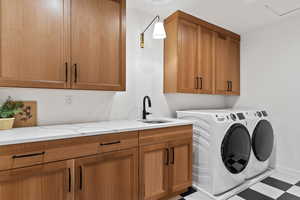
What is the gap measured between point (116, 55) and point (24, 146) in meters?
1.11

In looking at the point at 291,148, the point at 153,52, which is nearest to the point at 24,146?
the point at 153,52

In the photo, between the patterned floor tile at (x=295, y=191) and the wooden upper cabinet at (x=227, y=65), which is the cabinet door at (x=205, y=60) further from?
the patterned floor tile at (x=295, y=191)

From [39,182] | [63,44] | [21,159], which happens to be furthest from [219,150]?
[63,44]

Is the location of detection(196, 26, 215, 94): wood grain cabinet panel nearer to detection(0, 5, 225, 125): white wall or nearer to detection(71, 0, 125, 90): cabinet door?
detection(0, 5, 225, 125): white wall

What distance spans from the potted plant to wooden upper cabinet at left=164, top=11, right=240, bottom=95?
1.70 metres

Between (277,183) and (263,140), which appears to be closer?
(277,183)

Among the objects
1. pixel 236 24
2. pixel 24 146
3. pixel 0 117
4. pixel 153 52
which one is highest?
pixel 236 24

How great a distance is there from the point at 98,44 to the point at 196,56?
1407mm

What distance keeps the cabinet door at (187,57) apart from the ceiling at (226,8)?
0.22 meters

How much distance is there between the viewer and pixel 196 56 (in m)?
2.36

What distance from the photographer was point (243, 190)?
2.01 meters

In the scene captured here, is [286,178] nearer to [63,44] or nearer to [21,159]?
[21,159]

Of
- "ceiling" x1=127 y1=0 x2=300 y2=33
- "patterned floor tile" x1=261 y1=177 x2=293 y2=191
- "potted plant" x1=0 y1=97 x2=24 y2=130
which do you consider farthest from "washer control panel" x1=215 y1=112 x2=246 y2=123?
"potted plant" x1=0 y1=97 x2=24 y2=130

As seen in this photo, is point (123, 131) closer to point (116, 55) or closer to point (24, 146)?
point (24, 146)
